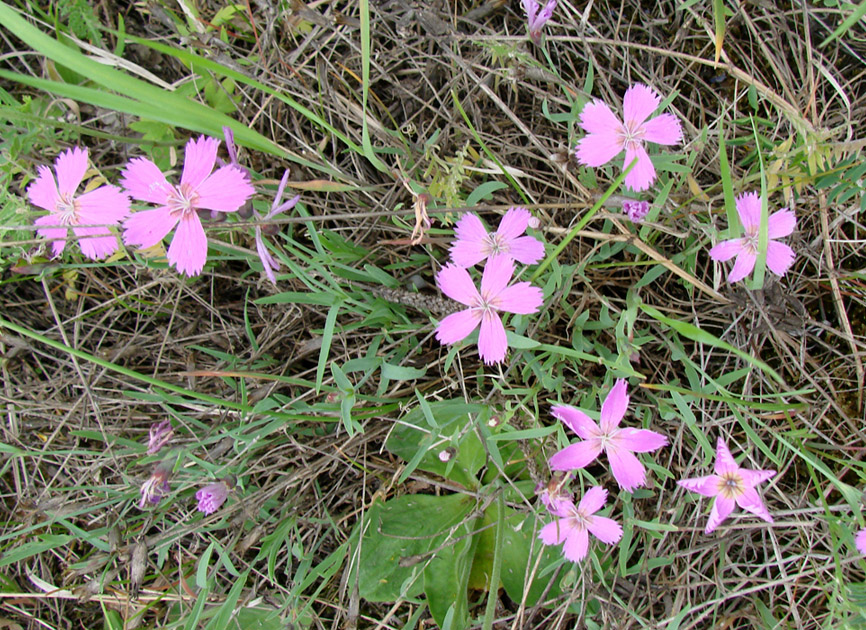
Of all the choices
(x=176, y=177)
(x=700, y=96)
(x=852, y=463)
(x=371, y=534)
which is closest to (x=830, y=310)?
(x=852, y=463)

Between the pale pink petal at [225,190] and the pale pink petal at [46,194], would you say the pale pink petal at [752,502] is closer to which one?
the pale pink petal at [225,190]

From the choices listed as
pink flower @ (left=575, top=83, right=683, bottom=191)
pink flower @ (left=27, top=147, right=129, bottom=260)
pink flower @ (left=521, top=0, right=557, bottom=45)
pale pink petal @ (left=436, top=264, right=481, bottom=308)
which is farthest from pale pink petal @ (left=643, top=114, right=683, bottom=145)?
pink flower @ (left=27, top=147, right=129, bottom=260)

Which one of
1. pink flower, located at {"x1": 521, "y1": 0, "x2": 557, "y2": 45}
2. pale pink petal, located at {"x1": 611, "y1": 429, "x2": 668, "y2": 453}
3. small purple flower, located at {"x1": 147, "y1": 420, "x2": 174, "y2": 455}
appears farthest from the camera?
small purple flower, located at {"x1": 147, "y1": 420, "x2": 174, "y2": 455}

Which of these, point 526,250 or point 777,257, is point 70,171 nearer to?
point 526,250

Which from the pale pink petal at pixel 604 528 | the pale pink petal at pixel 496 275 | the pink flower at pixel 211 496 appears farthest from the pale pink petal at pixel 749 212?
the pink flower at pixel 211 496

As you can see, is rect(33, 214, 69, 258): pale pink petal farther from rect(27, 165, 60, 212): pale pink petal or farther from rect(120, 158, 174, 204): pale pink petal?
rect(120, 158, 174, 204): pale pink petal

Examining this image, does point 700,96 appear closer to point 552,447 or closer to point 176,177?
point 552,447

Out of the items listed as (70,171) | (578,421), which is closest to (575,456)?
(578,421)
